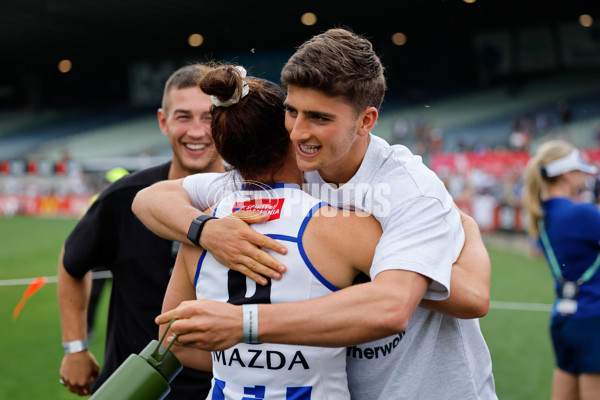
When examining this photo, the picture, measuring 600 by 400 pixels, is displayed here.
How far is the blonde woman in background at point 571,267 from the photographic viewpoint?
376 centimetres

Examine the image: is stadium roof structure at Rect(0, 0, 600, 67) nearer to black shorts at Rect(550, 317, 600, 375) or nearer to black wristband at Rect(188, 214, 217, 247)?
black shorts at Rect(550, 317, 600, 375)

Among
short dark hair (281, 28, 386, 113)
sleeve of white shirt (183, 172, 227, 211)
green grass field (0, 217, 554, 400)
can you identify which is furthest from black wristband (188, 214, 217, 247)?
green grass field (0, 217, 554, 400)

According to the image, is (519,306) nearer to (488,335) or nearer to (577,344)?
(488,335)

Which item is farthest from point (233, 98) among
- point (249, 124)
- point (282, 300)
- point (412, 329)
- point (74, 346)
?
point (74, 346)

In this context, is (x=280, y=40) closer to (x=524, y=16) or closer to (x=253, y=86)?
(x=524, y=16)

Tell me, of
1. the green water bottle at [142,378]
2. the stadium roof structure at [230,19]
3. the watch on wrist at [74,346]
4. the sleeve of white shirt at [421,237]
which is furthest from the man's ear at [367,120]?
the stadium roof structure at [230,19]

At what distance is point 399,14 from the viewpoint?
68.0 ft

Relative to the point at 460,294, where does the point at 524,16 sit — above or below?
above

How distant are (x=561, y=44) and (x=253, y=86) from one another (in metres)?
26.2

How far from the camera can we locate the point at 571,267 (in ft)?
12.8

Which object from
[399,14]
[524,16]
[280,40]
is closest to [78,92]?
[280,40]

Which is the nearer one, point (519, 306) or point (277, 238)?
point (277, 238)

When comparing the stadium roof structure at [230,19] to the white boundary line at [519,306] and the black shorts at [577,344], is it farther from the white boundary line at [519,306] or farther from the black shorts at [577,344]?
the black shorts at [577,344]

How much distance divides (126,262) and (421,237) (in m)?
1.68
